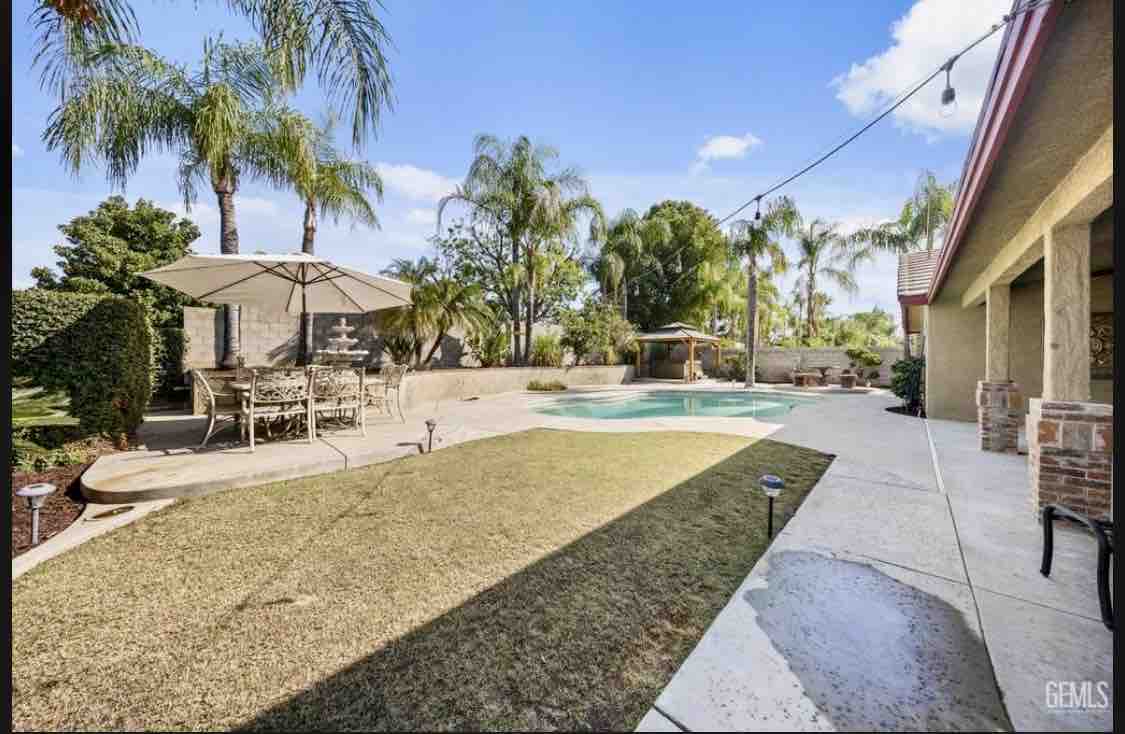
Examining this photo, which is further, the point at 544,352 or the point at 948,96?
the point at 544,352

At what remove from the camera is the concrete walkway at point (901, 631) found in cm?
157

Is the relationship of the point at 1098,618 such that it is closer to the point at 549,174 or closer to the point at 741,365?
the point at 549,174

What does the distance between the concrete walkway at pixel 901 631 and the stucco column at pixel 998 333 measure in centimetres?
329

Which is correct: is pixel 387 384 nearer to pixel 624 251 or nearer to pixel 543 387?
pixel 543 387

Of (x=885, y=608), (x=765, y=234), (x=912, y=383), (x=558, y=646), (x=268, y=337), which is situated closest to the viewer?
(x=558, y=646)

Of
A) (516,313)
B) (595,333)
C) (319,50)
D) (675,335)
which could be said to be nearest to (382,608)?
(319,50)

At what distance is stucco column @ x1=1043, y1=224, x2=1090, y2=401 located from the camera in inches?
133

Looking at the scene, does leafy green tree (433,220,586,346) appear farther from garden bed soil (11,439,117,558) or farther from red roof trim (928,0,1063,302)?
red roof trim (928,0,1063,302)

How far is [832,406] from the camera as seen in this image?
433 inches

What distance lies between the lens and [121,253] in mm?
12250

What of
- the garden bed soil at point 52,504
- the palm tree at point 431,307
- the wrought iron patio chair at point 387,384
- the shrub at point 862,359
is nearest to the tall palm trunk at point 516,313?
the palm tree at point 431,307

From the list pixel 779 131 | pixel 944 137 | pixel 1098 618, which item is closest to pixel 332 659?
pixel 1098 618

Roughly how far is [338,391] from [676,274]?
2320 cm

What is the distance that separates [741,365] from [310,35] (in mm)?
20046
